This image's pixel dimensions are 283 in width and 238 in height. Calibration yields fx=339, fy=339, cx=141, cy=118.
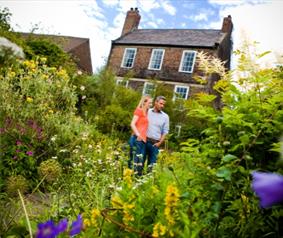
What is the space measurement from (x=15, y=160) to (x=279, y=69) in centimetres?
358

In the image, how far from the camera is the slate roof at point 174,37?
24.5 metres

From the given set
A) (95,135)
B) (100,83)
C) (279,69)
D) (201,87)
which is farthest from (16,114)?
(201,87)

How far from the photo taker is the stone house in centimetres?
2364

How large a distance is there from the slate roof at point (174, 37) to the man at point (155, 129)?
18.6 metres

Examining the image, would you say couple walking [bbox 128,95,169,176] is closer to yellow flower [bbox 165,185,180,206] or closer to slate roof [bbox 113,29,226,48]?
yellow flower [bbox 165,185,180,206]

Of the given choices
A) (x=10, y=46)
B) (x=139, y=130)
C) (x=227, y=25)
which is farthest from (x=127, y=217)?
(x=227, y=25)

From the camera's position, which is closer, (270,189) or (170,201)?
(270,189)

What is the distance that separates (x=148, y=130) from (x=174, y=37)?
Answer: 72.3 ft

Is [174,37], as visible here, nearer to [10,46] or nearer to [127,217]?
[10,46]

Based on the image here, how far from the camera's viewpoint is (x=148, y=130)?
5719 mm

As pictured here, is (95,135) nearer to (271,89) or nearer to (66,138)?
(66,138)

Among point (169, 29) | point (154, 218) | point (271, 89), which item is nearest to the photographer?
point (154, 218)

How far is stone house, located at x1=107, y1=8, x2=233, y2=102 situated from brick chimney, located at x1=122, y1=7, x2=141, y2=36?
1.81 ft

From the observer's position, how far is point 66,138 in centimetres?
585
